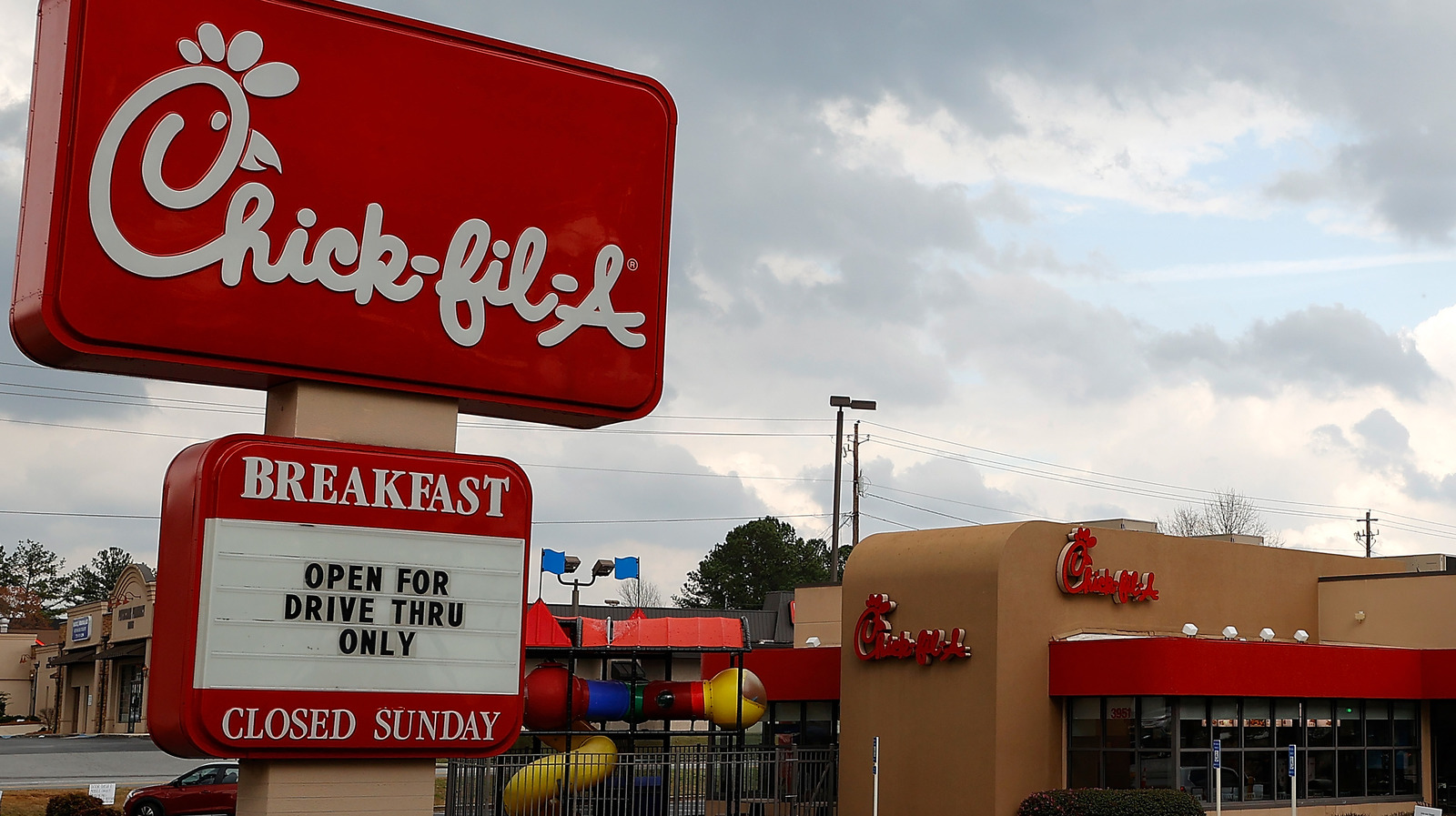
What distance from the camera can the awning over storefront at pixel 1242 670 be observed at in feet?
86.7

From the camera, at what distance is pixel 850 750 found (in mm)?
30891

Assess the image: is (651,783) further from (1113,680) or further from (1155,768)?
(1155,768)

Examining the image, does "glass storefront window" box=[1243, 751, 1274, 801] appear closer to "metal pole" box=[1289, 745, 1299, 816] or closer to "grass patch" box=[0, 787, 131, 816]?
"metal pole" box=[1289, 745, 1299, 816]

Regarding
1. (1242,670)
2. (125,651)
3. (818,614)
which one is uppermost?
(818,614)

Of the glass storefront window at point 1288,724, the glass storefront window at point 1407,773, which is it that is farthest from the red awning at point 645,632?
the glass storefront window at point 1407,773

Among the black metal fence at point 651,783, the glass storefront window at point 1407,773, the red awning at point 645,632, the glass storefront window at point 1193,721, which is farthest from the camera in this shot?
the red awning at point 645,632

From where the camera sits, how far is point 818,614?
183 ft

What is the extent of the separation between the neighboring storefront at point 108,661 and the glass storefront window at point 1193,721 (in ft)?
169

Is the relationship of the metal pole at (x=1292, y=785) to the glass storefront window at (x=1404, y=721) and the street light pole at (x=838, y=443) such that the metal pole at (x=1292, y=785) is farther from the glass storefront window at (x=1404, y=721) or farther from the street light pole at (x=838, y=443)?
the street light pole at (x=838, y=443)

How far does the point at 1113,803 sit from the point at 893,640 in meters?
6.15

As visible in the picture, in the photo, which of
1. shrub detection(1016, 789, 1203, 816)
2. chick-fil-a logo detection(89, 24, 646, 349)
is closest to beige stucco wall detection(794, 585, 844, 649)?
shrub detection(1016, 789, 1203, 816)

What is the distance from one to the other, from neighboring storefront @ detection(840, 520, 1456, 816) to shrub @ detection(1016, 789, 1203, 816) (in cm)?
82

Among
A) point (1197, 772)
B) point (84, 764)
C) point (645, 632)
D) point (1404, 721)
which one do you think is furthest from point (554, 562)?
point (84, 764)

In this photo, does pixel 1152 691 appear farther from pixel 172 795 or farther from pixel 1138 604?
pixel 172 795
